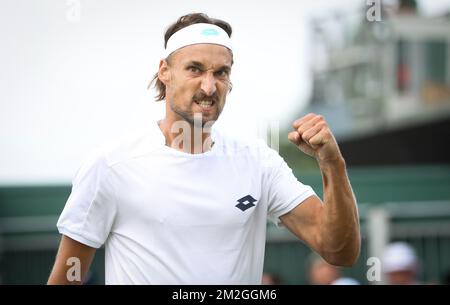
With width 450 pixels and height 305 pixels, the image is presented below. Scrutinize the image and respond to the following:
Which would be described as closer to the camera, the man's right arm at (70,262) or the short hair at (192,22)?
the man's right arm at (70,262)

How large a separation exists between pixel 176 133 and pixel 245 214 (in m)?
0.46

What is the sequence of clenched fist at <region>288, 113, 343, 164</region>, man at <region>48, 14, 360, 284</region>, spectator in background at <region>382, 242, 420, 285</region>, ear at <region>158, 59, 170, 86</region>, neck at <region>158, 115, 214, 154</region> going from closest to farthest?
clenched fist at <region>288, 113, 343, 164</region>, man at <region>48, 14, 360, 284</region>, neck at <region>158, 115, 214, 154</region>, ear at <region>158, 59, 170, 86</region>, spectator in background at <region>382, 242, 420, 285</region>

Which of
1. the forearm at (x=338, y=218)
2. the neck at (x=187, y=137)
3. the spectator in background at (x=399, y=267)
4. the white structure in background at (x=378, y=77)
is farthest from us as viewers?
the white structure in background at (x=378, y=77)

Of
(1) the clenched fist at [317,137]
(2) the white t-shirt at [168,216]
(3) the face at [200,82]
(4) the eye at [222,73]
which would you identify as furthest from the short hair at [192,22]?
(1) the clenched fist at [317,137]

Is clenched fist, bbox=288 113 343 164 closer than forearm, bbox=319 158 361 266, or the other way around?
clenched fist, bbox=288 113 343 164

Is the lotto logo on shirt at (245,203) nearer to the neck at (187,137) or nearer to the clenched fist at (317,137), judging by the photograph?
the neck at (187,137)

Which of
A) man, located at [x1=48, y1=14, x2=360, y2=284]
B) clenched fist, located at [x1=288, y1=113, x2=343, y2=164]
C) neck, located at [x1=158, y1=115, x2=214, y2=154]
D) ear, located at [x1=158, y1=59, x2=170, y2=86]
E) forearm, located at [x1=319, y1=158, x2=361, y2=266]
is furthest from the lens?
ear, located at [x1=158, y1=59, x2=170, y2=86]

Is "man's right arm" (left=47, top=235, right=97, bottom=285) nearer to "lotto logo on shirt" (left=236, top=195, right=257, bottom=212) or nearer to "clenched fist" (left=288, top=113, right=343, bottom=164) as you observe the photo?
"lotto logo on shirt" (left=236, top=195, right=257, bottom=212)

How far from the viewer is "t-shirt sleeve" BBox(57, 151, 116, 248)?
13.4ft

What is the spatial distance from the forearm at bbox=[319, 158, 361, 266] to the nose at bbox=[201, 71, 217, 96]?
52 centimetres

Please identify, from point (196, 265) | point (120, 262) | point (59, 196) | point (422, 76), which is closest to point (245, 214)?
point (196, 265)

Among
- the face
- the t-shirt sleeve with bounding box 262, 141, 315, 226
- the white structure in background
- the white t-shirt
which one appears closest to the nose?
the face

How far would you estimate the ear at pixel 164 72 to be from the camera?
438 cm
